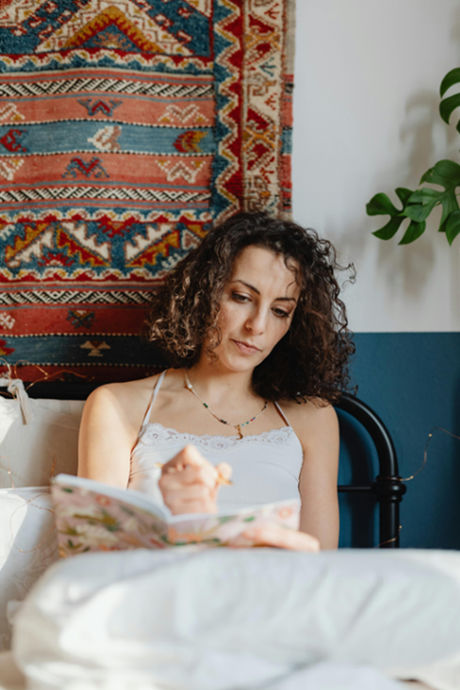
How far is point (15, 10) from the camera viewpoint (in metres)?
1.77

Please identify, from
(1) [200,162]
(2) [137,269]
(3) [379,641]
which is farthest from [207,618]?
(1) [200,162]

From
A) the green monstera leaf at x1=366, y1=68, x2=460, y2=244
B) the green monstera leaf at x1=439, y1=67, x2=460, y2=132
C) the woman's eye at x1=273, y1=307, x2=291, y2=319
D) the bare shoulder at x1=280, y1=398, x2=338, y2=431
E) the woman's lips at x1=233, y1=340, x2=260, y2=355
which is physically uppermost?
the green monstera leaf at x1=439, y1=67, x2=460, y2=132

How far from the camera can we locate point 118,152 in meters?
1.77

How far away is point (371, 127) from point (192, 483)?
4.03ft

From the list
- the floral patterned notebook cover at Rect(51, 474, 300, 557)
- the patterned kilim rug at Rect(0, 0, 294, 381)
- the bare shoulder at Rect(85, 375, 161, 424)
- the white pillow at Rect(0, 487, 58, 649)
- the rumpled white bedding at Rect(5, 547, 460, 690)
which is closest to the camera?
the rumpled white bedding at Rect(5, 547, 460, 690)

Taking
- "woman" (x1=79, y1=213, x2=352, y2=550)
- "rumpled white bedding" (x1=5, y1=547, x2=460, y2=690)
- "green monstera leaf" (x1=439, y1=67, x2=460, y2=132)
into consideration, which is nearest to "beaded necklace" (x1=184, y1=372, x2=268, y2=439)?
"woman" (x1=79, y1=213, x2=352, y2=550)

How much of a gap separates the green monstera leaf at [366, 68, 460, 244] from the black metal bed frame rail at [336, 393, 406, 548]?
0.46 meters

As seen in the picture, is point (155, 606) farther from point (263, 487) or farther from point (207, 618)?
point (263, 487)

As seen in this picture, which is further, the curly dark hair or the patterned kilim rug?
the patterned kilim rug

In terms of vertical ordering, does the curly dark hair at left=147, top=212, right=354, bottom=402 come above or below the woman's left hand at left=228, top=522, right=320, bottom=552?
above

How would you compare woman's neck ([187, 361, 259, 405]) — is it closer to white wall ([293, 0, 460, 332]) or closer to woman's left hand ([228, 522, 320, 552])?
white wall ([293, 0, 460, 332])

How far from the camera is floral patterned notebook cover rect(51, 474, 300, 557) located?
3.12 feet

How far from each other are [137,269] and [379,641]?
3.93ft

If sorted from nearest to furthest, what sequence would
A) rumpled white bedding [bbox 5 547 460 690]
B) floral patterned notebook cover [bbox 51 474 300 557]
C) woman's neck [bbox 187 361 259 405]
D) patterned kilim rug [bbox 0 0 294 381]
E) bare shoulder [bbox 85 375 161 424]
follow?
rumpled white bedding [bbox 5 547 460 690], floral patterned notebook cover [bbox 51 474 300 557], bare shoulder [bbox 85 375 161 424], woman's neck [bbox 187 361 259 405], patterned kilim rug [bbox 0 0 294 381]
